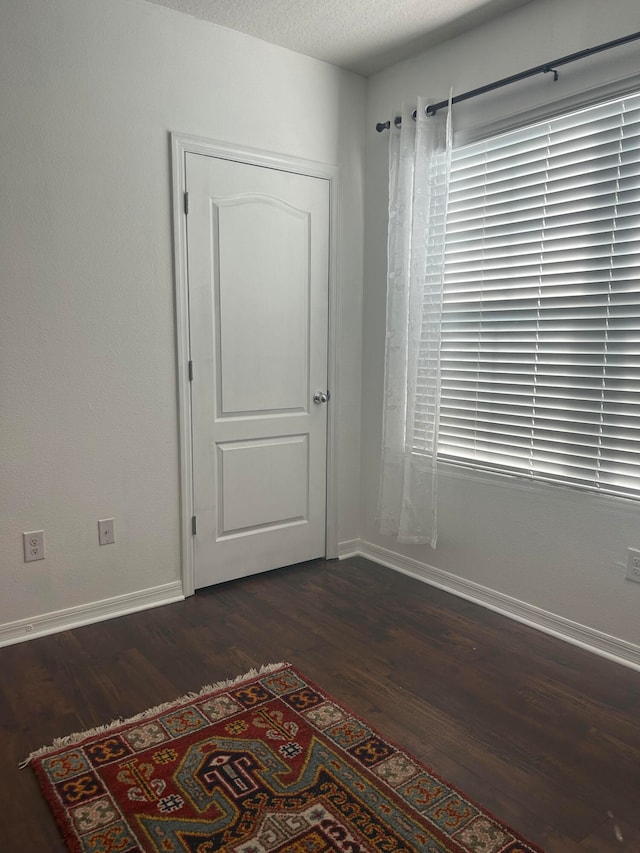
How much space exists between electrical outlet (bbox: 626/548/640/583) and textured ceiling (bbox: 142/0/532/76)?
2.31 metres

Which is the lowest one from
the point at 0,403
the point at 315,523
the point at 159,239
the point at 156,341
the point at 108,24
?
the point at 315,523

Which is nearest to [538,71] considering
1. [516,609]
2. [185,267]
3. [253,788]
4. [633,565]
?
[185,267]

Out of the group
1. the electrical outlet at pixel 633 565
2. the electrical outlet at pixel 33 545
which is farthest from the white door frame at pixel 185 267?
the electrical outlet at pixel 633 565

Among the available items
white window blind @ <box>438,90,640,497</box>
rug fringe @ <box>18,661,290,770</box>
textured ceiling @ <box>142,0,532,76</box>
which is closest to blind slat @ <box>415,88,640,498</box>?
white window blind @ <box>438,90,640,497</box>

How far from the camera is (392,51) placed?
3.22 meters

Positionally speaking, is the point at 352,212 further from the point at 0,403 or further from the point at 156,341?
the point at 0,403

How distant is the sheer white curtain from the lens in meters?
3.10

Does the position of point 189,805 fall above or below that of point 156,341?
below

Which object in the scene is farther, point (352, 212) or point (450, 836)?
point (352, 212)

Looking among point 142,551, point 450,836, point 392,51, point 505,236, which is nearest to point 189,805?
point 450,836

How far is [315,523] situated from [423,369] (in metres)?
1.09

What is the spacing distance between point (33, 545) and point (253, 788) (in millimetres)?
1438

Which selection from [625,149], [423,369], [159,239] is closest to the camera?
[625,149]

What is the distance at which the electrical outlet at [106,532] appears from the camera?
288 cm
